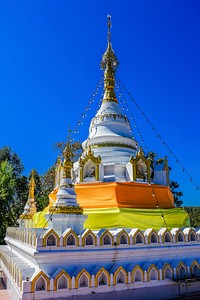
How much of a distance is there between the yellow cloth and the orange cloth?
1.91 feet

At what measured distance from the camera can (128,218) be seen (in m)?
12.8

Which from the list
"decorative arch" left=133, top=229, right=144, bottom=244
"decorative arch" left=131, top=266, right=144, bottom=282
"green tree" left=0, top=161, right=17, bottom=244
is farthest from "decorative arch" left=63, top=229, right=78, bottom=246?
"green tree" left=0, top=161, right=17, bottom=244

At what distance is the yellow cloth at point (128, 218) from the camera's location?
12.6 metres

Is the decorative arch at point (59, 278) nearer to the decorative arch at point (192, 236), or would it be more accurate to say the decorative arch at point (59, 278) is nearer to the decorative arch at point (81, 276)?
the decorative arch at point (81, 276)

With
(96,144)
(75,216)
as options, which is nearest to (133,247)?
(75,216)

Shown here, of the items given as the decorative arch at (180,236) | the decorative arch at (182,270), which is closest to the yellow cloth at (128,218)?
the decorative arch at (180,236)

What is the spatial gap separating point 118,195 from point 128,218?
1.46 metres

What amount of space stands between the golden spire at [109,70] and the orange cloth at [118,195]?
25.5 ft

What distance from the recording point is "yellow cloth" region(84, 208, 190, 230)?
496 inches

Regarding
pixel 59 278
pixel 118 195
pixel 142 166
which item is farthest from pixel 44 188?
pixel 59 278

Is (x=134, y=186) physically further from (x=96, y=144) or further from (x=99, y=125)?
(x=99, y=125)

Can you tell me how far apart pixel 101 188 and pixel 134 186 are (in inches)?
70.7

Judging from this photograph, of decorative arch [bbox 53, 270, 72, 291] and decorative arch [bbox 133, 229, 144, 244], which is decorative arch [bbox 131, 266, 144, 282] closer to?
decorative arch [bbox 133, 229, 144, 244]

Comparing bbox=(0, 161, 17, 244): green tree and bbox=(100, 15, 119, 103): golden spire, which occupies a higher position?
bbox=(100, 15, 119, 103): golden spire
